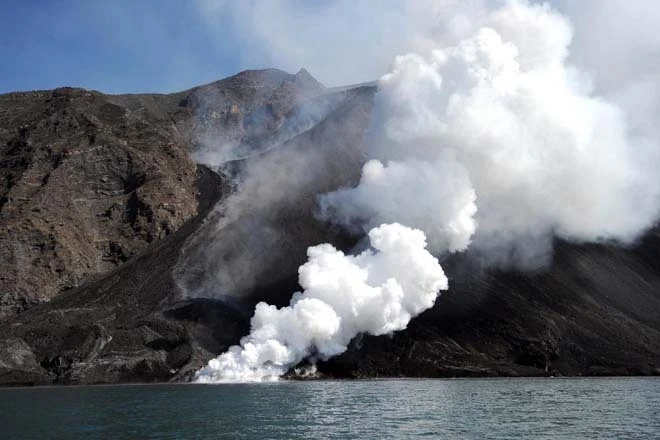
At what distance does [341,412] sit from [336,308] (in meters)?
52.0

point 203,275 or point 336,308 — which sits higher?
point 203,275

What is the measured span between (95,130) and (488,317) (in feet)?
343

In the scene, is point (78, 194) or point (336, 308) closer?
point (336, 308)

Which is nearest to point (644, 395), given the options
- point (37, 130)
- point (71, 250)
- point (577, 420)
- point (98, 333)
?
point (577, 420)

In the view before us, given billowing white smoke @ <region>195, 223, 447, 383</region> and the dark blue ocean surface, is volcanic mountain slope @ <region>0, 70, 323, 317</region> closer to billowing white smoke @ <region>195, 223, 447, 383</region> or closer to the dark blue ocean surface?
billowing white smoke @ <region>195, 223, 447, 383</region>

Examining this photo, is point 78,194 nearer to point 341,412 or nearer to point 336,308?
point 336,308

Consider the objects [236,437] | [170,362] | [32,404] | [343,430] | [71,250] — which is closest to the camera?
[236,437]

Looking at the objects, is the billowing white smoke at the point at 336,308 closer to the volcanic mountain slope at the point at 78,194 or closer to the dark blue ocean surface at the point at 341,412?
the dark blue ocean surface at the point at 341,412

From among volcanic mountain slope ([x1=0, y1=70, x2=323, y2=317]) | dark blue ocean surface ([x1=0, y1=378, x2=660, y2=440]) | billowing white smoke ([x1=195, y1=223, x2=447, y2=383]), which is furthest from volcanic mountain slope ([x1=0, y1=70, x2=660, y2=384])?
dark blue ocean surface ([x1=0, y1=378, x2=660, y2=440])

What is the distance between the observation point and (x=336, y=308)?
114 metres

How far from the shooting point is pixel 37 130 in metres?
178

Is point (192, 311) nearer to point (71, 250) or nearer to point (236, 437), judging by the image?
point (71, 250)

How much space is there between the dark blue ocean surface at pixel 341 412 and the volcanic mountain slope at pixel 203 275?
19014 mm

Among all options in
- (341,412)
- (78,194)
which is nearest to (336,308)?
(341,412)
